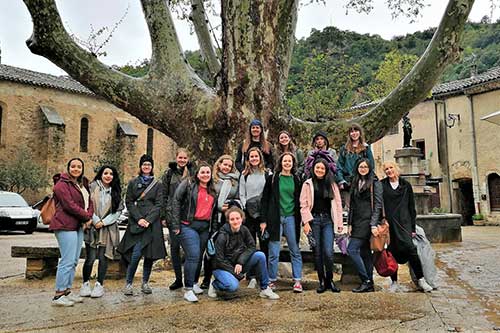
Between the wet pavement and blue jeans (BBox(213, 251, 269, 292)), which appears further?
blue jeans (BBox(213, 251, 269, 292))

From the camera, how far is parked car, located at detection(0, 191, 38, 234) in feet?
49.4

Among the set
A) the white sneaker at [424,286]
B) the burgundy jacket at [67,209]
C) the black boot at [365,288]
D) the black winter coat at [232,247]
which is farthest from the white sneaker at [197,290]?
the white sneaker at [424,286]

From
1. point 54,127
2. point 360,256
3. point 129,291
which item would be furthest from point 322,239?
point 54,127

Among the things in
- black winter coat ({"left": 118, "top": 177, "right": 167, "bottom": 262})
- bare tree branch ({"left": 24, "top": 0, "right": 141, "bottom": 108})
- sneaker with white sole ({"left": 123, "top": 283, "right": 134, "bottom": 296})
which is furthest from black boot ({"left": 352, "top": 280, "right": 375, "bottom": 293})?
bare tree branch ({"left": 24, "top": 0, "right": 141, "bottom": 108})

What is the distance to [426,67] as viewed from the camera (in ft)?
20.6

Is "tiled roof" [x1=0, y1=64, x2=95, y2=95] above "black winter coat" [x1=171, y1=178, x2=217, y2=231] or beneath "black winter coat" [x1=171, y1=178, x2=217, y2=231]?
above

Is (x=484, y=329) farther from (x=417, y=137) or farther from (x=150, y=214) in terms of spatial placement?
(x=417, y=137)

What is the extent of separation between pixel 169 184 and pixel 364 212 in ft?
7.78

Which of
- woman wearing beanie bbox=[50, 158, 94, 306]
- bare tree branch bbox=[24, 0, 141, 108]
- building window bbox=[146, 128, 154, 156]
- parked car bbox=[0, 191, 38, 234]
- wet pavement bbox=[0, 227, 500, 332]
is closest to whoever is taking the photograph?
wet pavement bbox=[0, 227, 500, 332]

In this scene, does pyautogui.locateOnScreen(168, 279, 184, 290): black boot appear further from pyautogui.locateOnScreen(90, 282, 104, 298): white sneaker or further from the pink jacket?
the pink jacket

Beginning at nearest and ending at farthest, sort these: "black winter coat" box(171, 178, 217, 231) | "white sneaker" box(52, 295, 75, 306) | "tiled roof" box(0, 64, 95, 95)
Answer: "white sneaker" box(52, 295, 75, 306)
"black winter coat" box(171, 178, 217, 231)
"tiled roof" box(0, 64, 95, 95)

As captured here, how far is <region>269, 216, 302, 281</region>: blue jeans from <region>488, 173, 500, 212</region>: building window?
21276mm

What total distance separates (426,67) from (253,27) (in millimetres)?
2654

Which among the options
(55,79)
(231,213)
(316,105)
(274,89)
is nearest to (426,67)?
(274,89)
